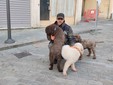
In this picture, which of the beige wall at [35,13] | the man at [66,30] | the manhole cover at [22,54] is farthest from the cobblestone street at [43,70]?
the beige wall at [35,13]

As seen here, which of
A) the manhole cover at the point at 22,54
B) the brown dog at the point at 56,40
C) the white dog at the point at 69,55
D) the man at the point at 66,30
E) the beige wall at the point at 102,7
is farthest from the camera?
the beige wall at the point at 102,7

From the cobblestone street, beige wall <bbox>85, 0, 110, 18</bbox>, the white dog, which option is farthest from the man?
beige wall <bbox>85, 0, 110, 18</bbox>

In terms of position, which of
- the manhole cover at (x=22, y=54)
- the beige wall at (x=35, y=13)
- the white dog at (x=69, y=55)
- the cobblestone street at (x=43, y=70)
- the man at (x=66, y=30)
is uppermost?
the beige wall at (x=35, y=13)

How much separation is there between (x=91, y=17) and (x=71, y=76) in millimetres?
10128

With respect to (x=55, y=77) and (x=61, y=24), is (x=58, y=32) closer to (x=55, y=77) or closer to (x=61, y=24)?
(x=61, y=24)

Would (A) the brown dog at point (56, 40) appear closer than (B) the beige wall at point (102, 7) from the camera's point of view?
Yes

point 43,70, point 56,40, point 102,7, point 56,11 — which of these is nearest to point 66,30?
point 56,40

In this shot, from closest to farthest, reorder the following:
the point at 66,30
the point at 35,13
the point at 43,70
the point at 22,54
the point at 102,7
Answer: the point at 43,70
the point at 66,30
the point at 22,54
the point at 35,13
the point at 102,7

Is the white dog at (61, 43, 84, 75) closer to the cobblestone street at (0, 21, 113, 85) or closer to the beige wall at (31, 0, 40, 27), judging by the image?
the cobblestone street at (0, 21, 113, 85)

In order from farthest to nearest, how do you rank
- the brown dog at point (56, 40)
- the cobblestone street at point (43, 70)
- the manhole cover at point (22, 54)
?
the manhole cover at point (22, 54) < the brown dog at point (56, 40) < the cobblestone street at point (43, 70)

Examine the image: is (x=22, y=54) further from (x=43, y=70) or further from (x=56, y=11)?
(x=56, y=11)

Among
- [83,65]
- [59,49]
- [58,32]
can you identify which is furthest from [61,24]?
[83,65]

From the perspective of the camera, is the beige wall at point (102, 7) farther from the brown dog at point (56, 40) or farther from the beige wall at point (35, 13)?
the brown dog at point (56, 40)

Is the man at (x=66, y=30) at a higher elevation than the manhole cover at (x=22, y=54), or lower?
higher
